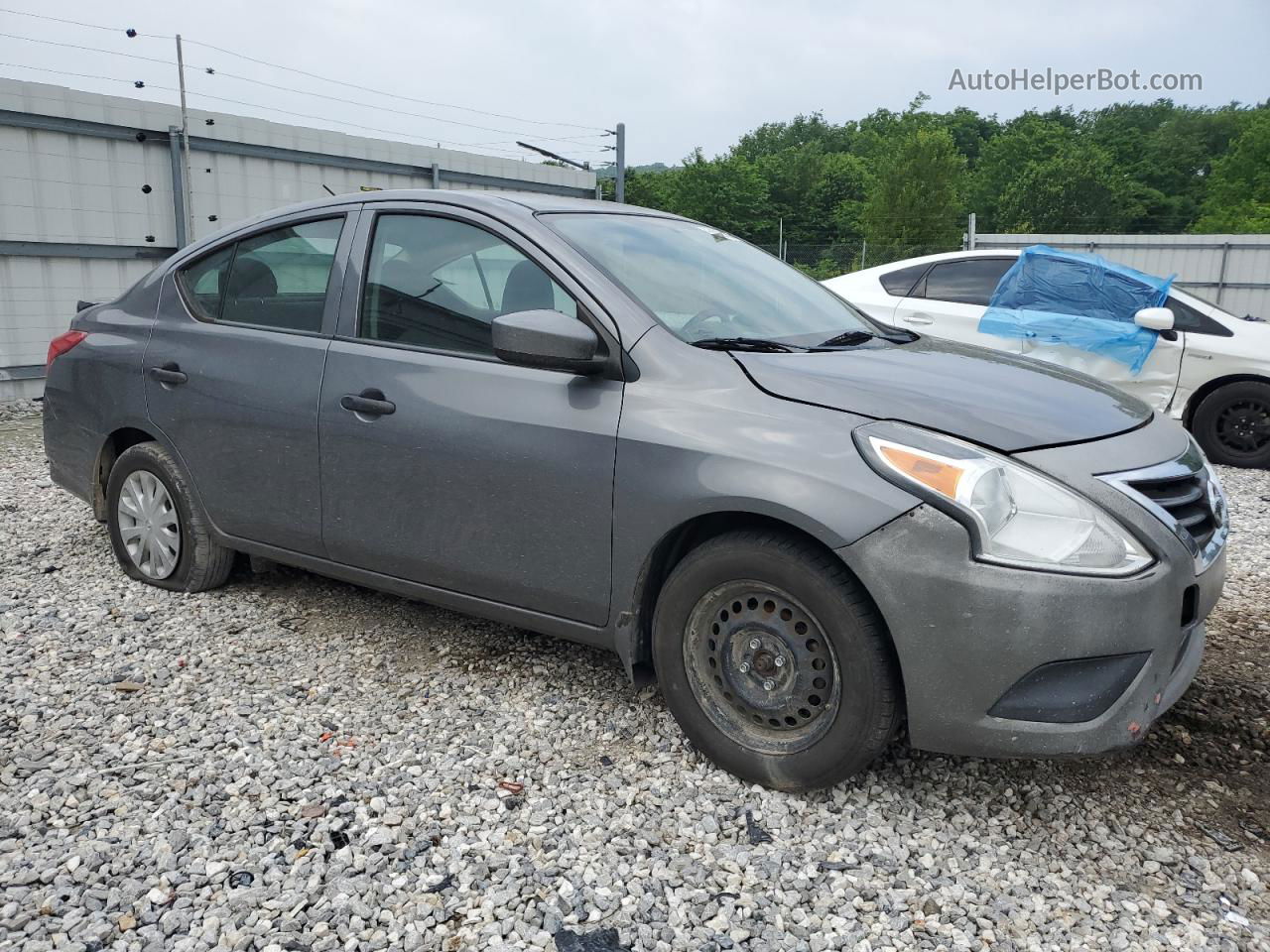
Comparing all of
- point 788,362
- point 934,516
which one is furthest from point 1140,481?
point 788,362

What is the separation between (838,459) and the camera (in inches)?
101

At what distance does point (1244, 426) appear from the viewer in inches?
299

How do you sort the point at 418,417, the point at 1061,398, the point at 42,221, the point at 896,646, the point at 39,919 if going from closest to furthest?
the point at 39,919 < the point at 896,646 < the point at 1061,398 < the point at 418,417 < the point at 42,221

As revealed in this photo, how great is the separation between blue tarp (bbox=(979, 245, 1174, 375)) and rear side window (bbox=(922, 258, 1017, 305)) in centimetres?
9

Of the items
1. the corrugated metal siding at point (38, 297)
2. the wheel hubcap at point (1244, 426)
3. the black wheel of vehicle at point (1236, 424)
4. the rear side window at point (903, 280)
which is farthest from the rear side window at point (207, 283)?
the corrugated metal siding at point (38, 297)

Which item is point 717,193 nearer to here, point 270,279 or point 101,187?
point 101,187

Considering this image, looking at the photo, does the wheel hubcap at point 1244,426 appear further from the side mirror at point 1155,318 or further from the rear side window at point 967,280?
the rear side window at point 967,280

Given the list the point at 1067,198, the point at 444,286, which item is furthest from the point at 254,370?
the point at 1067,198

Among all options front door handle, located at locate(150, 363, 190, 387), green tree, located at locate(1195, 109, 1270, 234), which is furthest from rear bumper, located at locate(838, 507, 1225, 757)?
green tree, located at locate(1195, 109, 1270, 234)

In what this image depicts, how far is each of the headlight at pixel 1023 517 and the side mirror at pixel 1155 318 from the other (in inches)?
227

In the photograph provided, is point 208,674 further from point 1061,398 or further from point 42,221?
point 42,221

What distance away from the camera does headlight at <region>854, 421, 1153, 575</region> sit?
239 cm

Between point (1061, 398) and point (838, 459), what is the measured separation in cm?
80

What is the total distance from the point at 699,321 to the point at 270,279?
1855 millimetres
